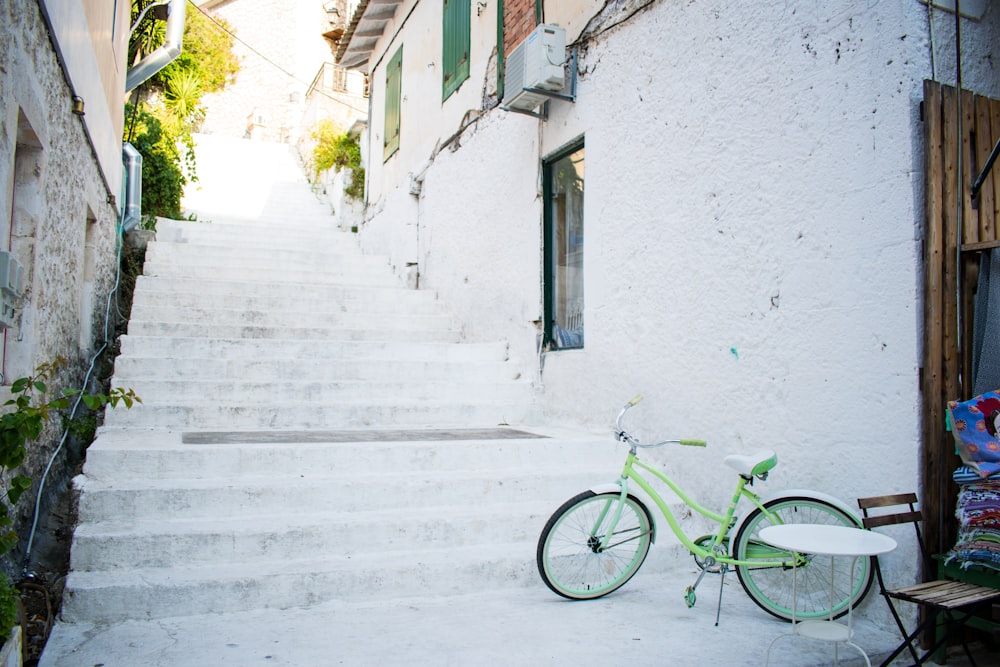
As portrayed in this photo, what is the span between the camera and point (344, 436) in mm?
5195

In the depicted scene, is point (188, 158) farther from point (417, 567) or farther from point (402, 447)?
point (417, 567)

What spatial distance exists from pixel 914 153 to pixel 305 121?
22.0 m

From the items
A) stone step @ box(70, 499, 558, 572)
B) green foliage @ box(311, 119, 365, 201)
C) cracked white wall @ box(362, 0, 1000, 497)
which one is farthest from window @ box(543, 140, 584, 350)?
green foliage @ box(311, 119, 365, 201)

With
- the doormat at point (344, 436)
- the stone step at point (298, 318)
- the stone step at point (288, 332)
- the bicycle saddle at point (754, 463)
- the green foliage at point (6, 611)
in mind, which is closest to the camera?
the green foliage at point (6, 611)

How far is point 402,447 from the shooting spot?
4707 millimetres

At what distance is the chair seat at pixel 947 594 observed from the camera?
2.76m

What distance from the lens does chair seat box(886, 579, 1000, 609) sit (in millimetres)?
2762

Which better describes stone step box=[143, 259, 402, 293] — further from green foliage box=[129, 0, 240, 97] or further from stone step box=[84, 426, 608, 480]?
green foliage box=[129, 0, 240, 97]

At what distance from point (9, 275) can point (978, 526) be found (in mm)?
3876

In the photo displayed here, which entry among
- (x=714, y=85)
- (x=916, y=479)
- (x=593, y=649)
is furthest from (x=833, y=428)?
(x=714, y=85)

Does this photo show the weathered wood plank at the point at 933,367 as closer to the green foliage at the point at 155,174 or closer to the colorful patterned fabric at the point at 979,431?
the colorful patterned fabric at the point at 979,431

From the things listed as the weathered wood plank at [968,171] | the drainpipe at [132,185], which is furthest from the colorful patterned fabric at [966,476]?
the drainpipe at [132,185]

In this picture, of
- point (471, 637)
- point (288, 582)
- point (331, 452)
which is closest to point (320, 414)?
point (331, 452)

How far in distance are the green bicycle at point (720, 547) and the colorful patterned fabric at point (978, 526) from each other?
1.37 ft
